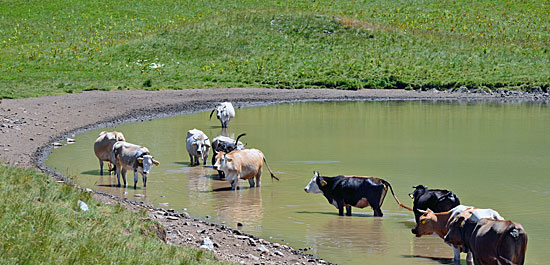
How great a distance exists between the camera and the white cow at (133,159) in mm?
19047

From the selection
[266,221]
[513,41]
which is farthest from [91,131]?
[513,41]

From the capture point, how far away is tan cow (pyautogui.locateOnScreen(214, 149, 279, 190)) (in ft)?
64.1

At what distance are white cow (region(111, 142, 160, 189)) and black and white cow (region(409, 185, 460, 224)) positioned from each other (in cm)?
704

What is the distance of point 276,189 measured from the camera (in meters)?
20.1

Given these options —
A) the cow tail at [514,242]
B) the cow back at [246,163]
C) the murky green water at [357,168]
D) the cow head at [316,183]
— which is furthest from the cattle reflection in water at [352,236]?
Result: the cow back at [246,163]

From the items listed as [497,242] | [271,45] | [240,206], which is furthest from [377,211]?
[271,45]

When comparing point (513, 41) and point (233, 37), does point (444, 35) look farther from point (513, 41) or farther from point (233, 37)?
point (233, 37)

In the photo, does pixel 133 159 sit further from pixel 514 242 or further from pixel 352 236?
pixel 514 242

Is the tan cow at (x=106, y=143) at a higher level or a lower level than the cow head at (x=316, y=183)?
higher

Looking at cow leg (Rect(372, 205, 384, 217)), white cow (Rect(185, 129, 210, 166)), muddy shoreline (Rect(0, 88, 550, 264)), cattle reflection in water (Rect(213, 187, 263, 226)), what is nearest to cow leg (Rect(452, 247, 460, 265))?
muddy shoreline (Rect(0, 88, 550, 264))

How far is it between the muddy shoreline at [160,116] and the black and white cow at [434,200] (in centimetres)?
319

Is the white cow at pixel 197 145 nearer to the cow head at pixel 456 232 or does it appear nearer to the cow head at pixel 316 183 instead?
the cow head at pixel 316 183

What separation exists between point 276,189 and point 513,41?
57.5 metres

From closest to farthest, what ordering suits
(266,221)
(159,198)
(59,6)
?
(266,221), (159,198), (59,6)
